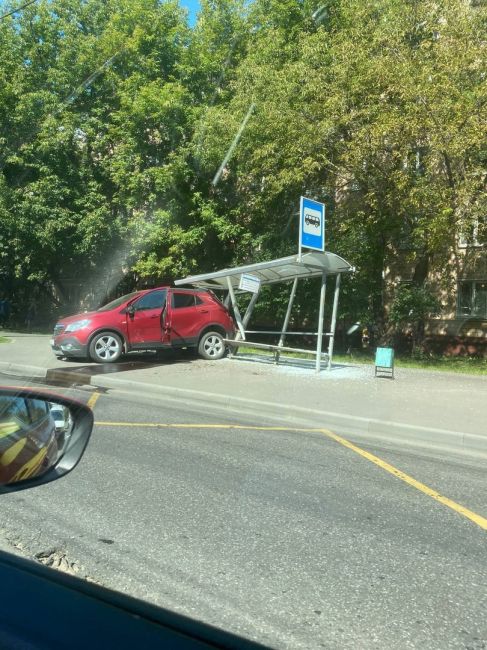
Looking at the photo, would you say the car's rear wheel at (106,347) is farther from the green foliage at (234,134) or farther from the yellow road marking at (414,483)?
the green foliage at (234,134)

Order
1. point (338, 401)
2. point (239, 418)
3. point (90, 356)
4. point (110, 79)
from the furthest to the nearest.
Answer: point (110, 79), point (90, 356), point (338, 401), point (239, 418)

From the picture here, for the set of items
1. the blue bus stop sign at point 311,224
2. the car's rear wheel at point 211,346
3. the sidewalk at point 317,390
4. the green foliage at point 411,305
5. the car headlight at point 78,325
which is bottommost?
the sidewalk at point 317,390

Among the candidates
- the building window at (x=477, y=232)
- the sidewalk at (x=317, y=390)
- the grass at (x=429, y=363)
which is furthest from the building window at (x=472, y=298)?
the sidewalk at (x=317, y=390)

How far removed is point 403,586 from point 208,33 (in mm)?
21993

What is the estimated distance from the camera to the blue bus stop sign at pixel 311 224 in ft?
42.0

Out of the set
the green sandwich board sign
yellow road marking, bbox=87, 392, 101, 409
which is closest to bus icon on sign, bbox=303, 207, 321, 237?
the green sandwich board sign

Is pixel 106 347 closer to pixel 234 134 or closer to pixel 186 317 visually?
pixel 186 317

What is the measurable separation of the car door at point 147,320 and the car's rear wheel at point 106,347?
1.04 ft

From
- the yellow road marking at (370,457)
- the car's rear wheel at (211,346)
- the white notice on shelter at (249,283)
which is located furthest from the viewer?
the car's rear wheel at (211,346)

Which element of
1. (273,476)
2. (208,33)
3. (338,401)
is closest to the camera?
(273,476)

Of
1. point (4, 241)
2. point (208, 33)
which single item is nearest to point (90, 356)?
point (4, 241)

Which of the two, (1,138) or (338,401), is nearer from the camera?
(338,401)

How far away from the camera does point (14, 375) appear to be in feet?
41.6

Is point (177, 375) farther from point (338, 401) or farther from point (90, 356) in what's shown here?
point (338, 401)
